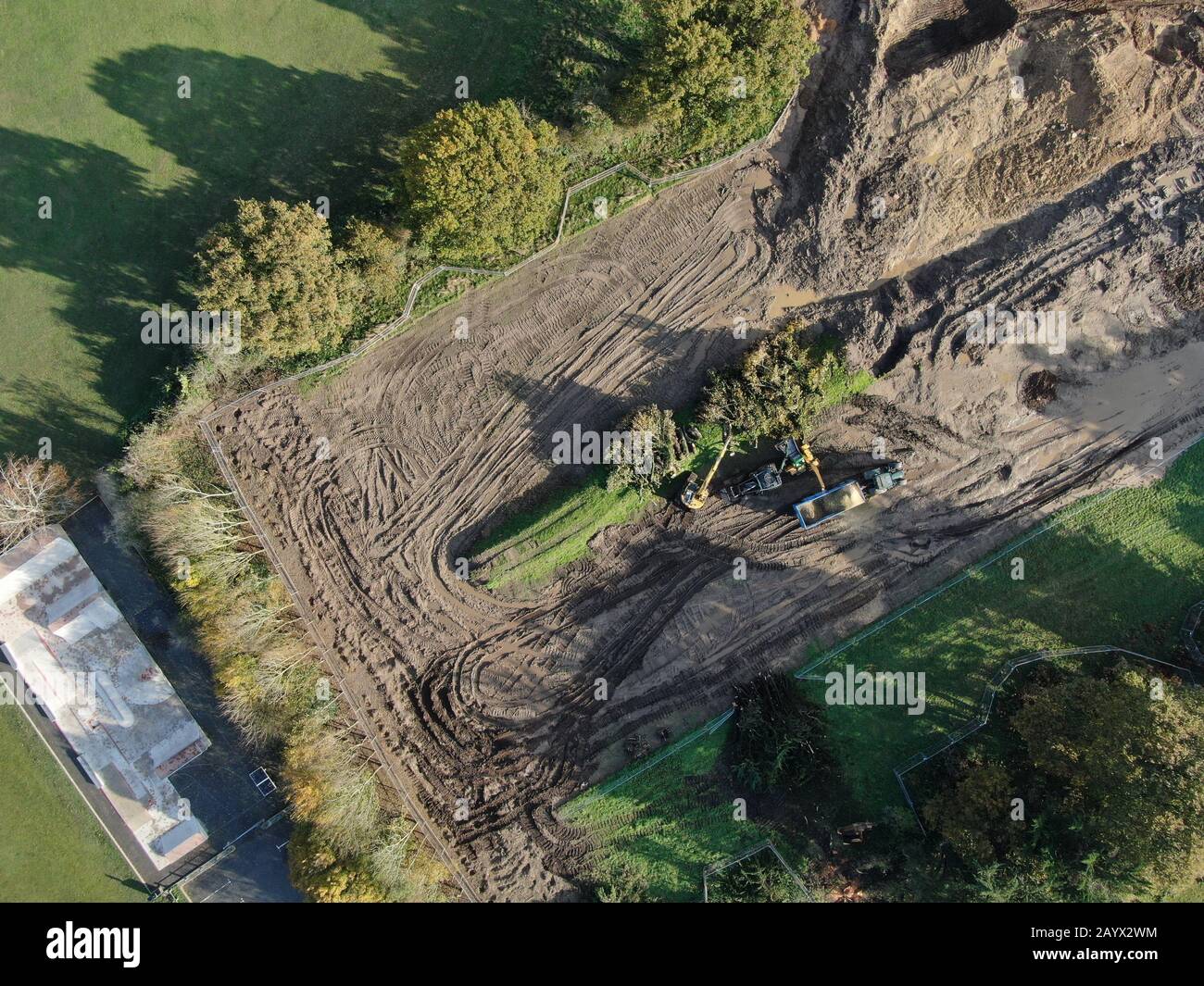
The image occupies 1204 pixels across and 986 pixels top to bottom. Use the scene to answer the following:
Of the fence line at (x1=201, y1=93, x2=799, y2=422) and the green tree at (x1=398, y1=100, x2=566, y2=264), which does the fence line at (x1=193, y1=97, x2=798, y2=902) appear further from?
the green tree at (x1=398, y1=100, x2=566, y2=264)

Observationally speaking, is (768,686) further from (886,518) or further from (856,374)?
(856,374)

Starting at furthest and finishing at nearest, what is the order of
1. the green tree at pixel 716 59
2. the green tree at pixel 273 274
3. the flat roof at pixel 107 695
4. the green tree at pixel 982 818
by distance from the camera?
the flat roof at pixel 107 695
the green tree at pixel 982 818
the green tree at pixel 273 274
the green tree at pixel 716 59

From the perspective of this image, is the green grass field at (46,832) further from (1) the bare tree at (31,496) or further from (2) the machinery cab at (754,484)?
(2) the machinery cab at (754,484)

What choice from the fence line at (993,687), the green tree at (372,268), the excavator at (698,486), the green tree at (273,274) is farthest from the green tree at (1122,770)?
the green tree at (273,274)

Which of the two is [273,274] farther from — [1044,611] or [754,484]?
[1044,611]

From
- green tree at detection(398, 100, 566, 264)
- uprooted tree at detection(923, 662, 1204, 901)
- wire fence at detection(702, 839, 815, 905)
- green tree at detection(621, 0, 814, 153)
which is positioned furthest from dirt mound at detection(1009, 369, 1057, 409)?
wire fence at detection(702, 839, 815, 905)

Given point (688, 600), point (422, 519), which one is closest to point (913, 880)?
point (688, 600)

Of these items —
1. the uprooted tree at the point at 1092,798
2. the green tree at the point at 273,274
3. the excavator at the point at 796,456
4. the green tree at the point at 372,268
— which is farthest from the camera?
the excavator at the point at 796,456
